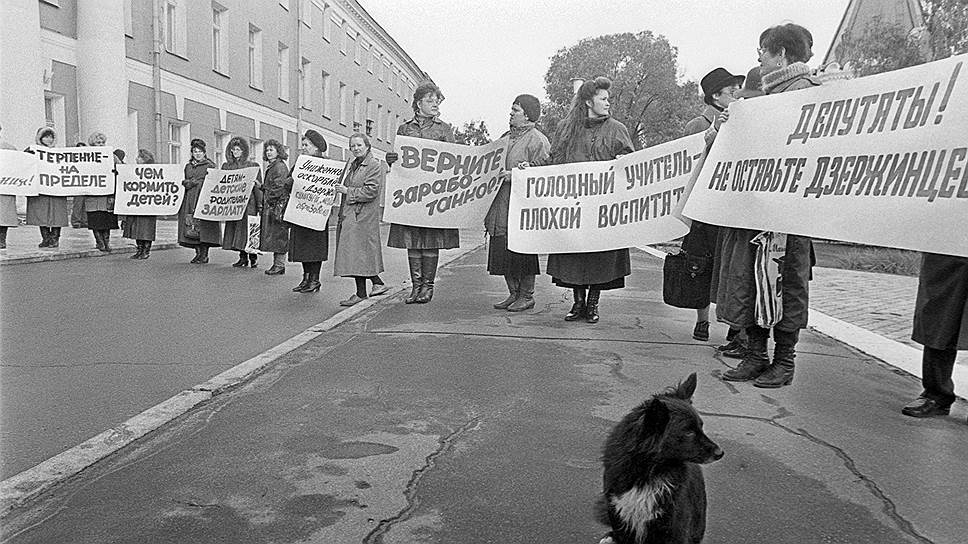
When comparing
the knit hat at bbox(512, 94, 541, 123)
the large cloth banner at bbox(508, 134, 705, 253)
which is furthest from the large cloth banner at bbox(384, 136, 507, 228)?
the large cloth banner at bbox(508, 134, 705, 253)

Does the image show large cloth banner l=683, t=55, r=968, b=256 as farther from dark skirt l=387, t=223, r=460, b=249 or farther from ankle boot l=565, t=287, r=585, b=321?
dark skirt l=387, t=223, r=460, b=249

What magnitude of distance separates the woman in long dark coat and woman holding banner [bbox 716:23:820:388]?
23.6 ft

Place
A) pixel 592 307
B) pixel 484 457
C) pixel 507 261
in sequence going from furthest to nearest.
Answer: pixel 507 261, pixel 592 307, pixel 484 457

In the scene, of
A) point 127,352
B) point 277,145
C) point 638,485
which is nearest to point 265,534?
point 638,485

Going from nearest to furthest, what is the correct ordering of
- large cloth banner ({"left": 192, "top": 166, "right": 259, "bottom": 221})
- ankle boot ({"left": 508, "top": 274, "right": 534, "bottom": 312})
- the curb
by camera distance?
the curb, ankle boot ({"left": 508, "top": 274, "right": 534, "bottom": 312}), large cloth banner ({"left": 192, "top": 166, "right": 259, "bottom": 221})

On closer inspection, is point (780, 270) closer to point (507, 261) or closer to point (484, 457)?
point (484, 457)

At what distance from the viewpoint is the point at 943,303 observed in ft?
16.0

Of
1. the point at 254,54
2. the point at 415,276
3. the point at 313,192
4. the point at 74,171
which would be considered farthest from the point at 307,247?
the point at 254,54

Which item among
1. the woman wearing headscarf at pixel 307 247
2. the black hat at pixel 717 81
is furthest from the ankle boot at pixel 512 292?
the black hat at pixel 717 81

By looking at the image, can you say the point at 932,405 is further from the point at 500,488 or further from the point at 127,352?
the point at 127,352

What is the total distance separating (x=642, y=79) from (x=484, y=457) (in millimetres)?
62610

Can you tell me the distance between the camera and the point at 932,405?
512 cm

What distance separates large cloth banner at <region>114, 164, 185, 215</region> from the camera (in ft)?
45.9

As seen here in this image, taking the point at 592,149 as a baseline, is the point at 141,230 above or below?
below
